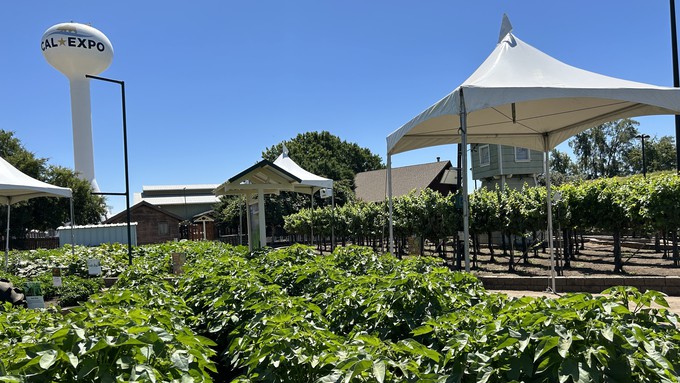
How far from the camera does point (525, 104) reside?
9148 mm

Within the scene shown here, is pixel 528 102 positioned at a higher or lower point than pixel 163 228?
higher

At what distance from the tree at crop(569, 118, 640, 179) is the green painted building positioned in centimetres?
4325

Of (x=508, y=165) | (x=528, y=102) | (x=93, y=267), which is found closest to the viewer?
(x=528, y=102)

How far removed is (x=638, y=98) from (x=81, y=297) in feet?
33.7

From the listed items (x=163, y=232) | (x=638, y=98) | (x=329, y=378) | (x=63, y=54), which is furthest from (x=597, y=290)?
(x=63, y=54)

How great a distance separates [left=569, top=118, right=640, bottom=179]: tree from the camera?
217ft

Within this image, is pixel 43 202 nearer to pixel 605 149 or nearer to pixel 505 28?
pixel 505 28

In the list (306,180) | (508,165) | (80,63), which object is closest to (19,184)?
(306,180)

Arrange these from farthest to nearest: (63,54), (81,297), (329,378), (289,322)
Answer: (63,54)
(81,297)
(289,322)
(329,378)

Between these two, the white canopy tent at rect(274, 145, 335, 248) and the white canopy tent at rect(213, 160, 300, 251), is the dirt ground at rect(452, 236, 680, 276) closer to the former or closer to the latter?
the white canopy tent at rect(274, 145, 335, 248)

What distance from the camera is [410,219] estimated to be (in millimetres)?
17359

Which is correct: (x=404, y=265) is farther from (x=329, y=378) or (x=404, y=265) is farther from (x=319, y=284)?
(x=329, y=378)

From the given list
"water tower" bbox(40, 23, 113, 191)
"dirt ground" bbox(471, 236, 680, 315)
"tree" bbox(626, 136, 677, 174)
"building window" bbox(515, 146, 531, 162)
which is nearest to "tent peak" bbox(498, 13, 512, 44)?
"dirt ground" bbox(471, 236, 680, 315)

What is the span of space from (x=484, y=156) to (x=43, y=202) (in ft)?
100.0
